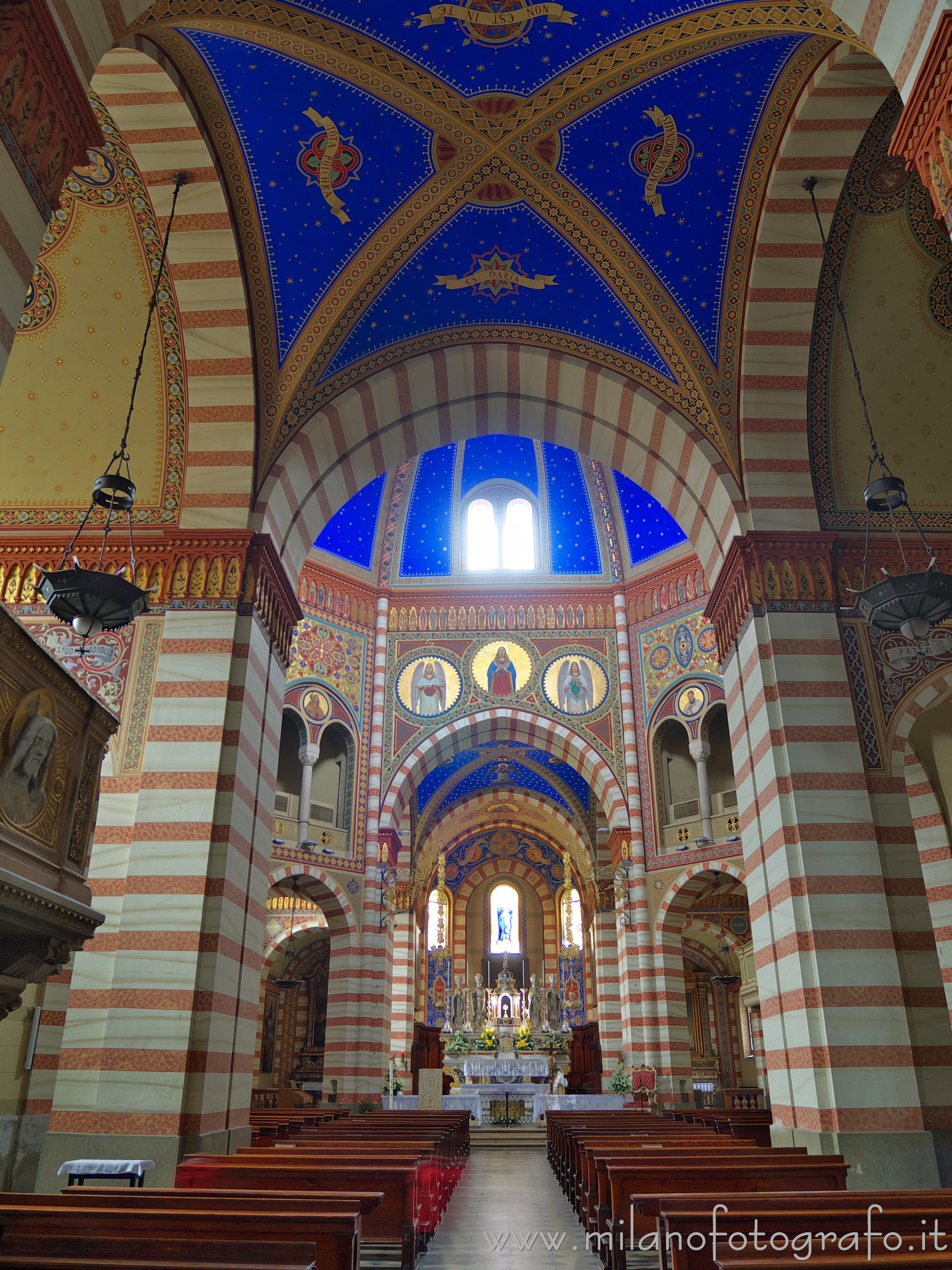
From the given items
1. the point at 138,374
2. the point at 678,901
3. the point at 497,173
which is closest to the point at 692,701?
the point at 678,901

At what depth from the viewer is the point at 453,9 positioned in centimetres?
819

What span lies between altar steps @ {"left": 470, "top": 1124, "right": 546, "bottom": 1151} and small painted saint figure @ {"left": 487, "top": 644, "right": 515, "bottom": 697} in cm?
866

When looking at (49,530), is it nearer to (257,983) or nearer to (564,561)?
(257,983)

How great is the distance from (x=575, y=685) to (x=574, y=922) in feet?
42.0

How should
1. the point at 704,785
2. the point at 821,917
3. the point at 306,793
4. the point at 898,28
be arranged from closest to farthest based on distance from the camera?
1. the point at 898,28
2. the point at 821,917
3. the point at 704,785
4. the point at 306,793

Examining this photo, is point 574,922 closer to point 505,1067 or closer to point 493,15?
point 505,1067

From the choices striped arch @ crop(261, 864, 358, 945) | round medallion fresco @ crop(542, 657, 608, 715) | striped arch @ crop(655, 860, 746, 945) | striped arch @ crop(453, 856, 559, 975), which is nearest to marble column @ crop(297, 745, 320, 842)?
striped arch @ crop(261, 864, 358, 945)

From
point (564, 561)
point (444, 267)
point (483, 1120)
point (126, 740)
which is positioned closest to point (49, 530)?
point (126, 740)

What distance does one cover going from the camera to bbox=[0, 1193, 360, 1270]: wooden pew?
3.48 meters

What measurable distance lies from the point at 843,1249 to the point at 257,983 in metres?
6.75

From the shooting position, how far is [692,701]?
19.0m

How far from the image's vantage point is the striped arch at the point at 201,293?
331 inches

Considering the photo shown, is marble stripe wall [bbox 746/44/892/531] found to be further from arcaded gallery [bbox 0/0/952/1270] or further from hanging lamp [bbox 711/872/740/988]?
hanging lamp [bbox 711/872/740/988]

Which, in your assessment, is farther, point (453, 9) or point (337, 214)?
point (337, 214)
